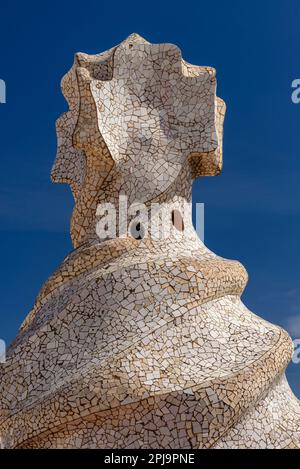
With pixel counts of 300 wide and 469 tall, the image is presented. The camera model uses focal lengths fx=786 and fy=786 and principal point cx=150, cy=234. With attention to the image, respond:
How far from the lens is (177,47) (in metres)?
10.6

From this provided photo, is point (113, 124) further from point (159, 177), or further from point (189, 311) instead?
point (189, 311)

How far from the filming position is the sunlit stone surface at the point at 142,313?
8086 millimetres

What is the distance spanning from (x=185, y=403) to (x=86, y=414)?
1022mm

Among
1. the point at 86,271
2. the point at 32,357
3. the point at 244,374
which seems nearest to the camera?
the point at 244,374

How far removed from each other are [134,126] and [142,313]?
2778 millimetres

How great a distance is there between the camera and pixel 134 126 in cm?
1030

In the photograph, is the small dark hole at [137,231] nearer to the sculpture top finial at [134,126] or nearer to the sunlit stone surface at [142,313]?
the sunlit stone surface at [142,313]

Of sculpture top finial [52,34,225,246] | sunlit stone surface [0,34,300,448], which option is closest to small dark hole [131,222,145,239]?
sunlit stone surface [0,34,300,448]

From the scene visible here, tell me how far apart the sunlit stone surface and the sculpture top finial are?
0.02 metres

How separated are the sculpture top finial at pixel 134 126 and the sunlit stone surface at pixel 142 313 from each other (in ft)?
0.06

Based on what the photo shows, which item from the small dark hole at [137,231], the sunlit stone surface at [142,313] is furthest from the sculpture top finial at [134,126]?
the small dark hole at [137,231]

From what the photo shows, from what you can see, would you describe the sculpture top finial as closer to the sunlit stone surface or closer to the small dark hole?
the sunlit stone surface

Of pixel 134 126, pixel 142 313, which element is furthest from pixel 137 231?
pixel 134 126
